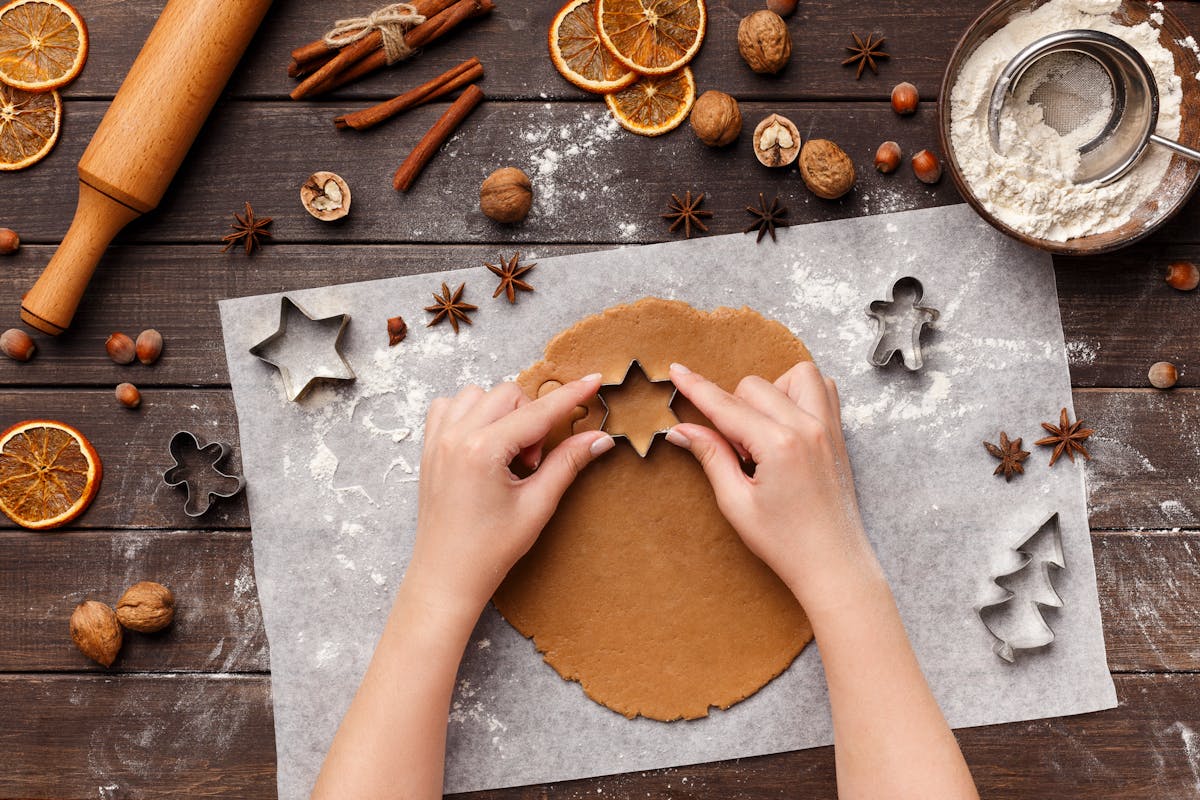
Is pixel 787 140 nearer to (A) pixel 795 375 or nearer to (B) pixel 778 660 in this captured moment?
(A) pixel 795 375

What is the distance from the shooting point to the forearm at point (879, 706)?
1584 millimetres

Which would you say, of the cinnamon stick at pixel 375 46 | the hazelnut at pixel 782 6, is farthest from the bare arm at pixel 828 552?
the cinnamon stick at pixel 375 46

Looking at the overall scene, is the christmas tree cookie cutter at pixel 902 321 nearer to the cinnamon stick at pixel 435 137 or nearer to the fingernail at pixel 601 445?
the fingernail at pixel 601 445

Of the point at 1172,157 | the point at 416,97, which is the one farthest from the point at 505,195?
the point at 1172,157

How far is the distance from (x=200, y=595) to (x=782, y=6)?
2.05 metres

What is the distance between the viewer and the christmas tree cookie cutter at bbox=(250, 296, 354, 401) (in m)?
1.87

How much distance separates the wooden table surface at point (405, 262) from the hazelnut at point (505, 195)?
0.19ft

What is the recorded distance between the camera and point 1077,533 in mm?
1898

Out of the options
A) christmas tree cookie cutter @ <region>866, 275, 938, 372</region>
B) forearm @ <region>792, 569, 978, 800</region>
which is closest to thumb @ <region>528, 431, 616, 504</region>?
forearm @ <region>792, 569, 978, 800</region>

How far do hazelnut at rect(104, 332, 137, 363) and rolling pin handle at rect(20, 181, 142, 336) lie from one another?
0.11m

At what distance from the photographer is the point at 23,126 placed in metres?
1.91

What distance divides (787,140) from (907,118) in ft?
1.04

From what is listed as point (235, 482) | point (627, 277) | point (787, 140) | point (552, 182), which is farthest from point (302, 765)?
point (787, 140)

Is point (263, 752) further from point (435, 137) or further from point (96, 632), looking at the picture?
point (435, 137)
